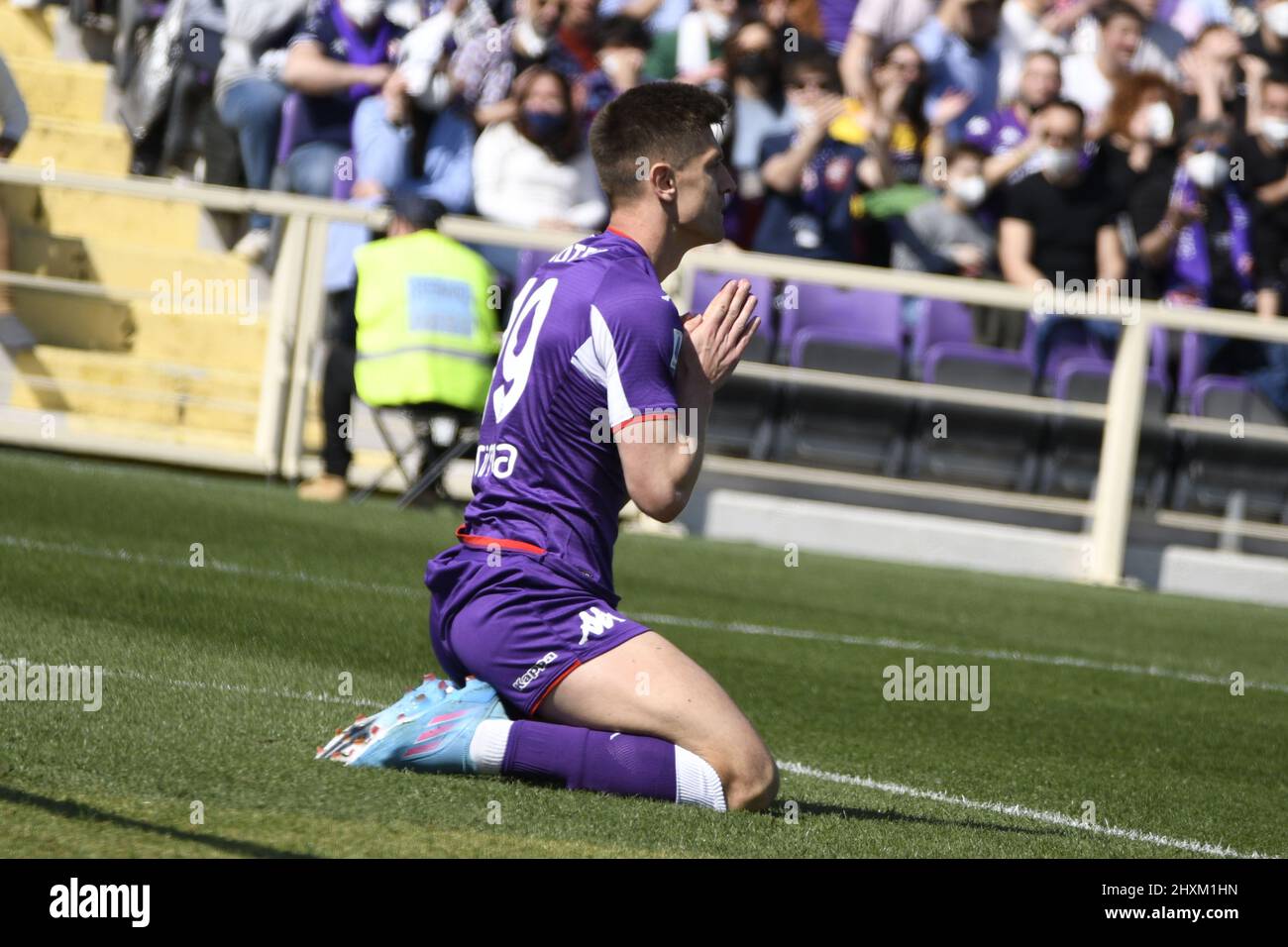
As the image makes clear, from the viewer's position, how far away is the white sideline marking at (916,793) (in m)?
5.36

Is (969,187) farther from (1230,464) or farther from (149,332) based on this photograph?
(149,332)

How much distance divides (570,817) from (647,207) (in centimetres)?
172

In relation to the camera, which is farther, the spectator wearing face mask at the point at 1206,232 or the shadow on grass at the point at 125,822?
the spectator wearing face mask at the point at 1206,232

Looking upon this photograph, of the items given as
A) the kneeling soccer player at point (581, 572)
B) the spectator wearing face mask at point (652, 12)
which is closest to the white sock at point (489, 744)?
the kneeling soccer player at point (581, 572)

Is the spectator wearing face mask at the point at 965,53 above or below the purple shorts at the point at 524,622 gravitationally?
above

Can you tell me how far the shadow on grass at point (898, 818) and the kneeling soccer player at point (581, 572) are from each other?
0.19 m

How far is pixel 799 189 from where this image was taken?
1462cm

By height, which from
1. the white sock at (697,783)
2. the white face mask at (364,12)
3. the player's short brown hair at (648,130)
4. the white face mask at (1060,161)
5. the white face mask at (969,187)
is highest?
the white face mask at (364,12)

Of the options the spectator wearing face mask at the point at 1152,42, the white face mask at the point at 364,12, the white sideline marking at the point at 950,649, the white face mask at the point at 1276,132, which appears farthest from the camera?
the spectator wearing face mask at the point at 1152,42

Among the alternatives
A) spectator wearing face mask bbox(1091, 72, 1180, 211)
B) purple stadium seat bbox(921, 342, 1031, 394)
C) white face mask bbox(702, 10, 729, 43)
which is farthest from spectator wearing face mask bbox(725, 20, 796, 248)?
spectator wearing face mask bbox(1091, 72, 1180, 211)

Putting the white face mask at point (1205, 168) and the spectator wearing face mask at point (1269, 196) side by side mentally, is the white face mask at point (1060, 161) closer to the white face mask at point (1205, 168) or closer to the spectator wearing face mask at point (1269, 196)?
the white face mask at point (1205, 168)

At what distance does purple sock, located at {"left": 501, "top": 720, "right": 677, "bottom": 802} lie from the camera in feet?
16.8

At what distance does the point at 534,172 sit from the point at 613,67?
110 cm
